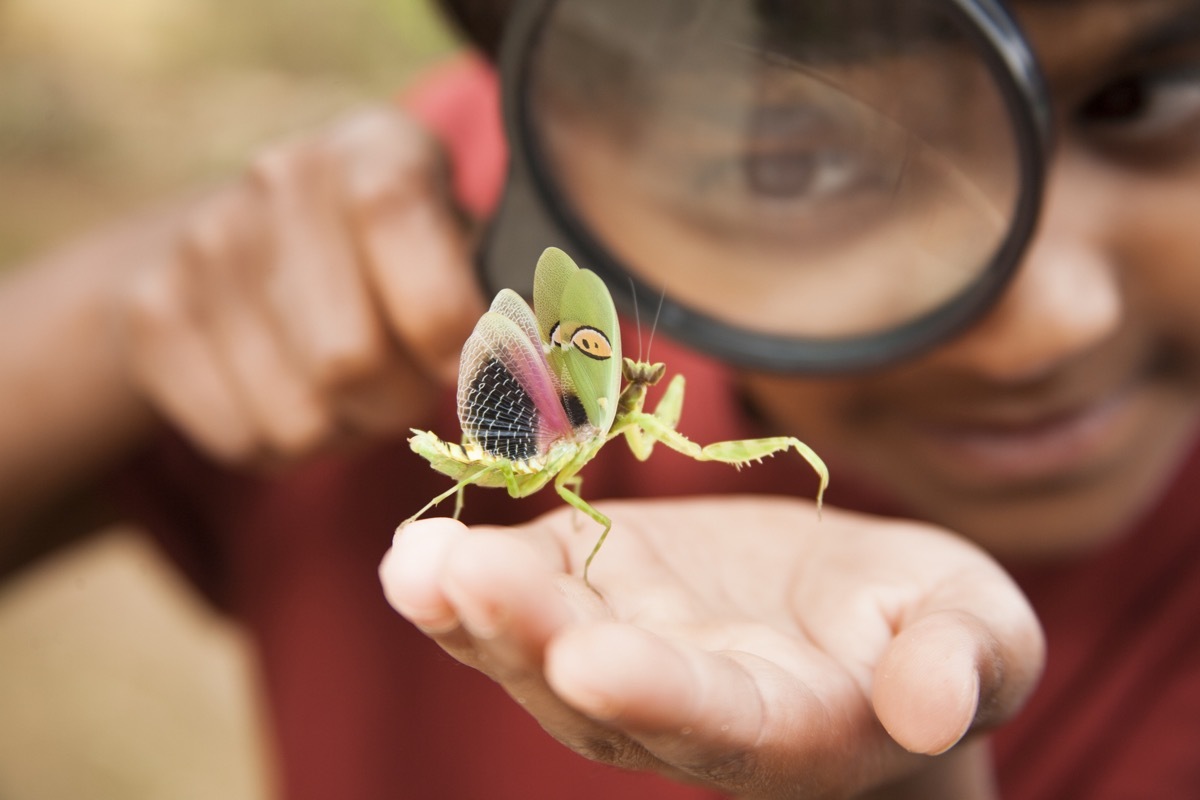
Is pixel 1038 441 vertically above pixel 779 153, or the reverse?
pixel 779 153

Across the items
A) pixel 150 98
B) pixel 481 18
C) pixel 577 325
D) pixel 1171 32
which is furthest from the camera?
pixel 150 98

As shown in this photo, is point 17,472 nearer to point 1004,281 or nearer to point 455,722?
point 455,722

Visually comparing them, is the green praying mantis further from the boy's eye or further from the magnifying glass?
the boy's eye

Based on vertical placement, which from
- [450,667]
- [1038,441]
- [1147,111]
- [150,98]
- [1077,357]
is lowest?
[150,98]

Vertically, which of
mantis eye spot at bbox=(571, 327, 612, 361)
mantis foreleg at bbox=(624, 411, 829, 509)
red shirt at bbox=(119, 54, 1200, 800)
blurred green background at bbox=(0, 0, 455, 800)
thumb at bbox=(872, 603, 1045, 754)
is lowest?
blurred green background at bbox=(0, 0, 455, 800)

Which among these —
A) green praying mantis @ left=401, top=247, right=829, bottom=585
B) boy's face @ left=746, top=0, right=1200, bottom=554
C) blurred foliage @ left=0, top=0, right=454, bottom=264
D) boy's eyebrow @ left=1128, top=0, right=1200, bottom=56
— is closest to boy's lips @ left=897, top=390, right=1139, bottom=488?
boy's face @ left=746, top=0, right=1200, bottom=554

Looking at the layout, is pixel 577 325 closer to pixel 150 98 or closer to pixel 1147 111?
pixel 1147 111

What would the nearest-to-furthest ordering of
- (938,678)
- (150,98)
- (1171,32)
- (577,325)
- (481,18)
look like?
(938,678)
(577,325)
(1171,32)
(481,18)
(150,98)

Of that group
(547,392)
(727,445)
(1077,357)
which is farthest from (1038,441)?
(547,392)
